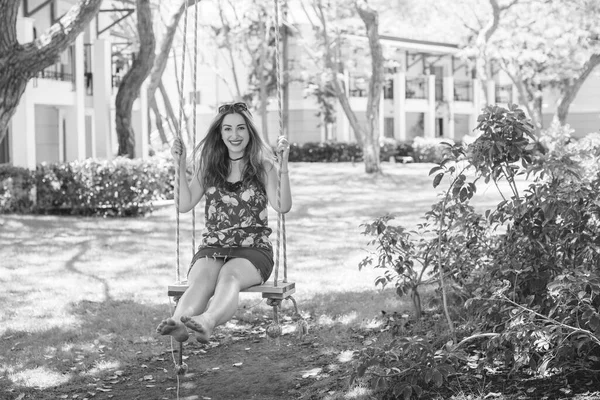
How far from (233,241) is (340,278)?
413 centimetres

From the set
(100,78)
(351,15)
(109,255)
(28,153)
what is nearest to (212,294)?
(109,255)

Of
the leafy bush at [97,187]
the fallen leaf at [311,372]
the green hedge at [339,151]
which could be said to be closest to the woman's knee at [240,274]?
the fallen leaf at [311,372]

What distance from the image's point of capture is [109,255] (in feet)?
37.1

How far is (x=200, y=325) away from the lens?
4.60 m

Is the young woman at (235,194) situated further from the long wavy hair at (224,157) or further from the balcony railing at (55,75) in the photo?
the balcony railing at (55,75)

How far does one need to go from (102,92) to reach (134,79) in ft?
13.4

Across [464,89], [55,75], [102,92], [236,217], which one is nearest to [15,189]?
[55,75]

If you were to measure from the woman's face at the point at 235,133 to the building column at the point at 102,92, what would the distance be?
1519 cm

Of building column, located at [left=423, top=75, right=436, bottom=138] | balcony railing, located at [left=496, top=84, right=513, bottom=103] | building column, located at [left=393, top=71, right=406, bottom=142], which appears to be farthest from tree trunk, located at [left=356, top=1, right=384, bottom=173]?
balcony railing, located at [left=496, top=84, right=513, bottom=103]

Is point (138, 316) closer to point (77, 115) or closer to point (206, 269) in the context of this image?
point (206, 269)

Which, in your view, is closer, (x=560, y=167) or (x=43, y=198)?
(x=560, y=167)

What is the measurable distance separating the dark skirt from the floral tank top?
0.06 metres

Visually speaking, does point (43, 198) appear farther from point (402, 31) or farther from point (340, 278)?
point (402, 31)

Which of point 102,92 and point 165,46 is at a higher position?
point 165,46
